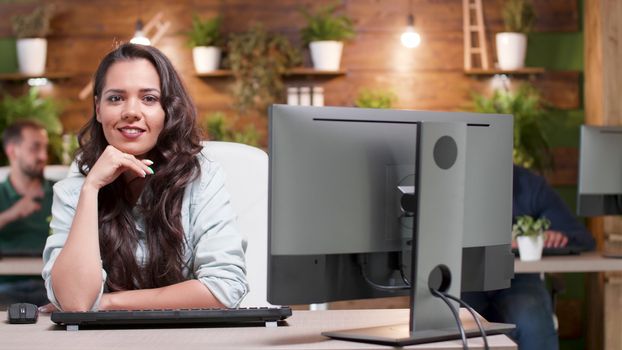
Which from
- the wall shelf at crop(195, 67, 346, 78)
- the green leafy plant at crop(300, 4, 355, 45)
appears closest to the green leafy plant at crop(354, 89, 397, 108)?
the wall shelf at crop(195, 67, 346, 78)

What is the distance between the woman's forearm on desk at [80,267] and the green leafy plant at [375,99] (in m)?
4.14

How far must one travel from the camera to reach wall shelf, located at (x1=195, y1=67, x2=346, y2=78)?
662 cm

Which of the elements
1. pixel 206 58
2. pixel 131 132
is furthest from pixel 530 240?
pixel 206 58

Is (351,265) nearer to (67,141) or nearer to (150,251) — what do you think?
(150,251)

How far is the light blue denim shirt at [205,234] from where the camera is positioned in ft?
8.21

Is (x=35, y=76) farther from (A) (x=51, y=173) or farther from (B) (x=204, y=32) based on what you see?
(A) (x=51, y=173)

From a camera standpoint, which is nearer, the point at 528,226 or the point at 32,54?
the point at 528,226

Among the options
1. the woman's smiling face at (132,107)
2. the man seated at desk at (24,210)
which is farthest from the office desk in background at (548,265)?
the woman's smiling face at (132,107)

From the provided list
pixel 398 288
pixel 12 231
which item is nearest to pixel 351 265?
pixel 398 288

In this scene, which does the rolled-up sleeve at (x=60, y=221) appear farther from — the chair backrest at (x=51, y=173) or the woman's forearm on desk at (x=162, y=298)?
the chair backrest at (x=51, y=173)

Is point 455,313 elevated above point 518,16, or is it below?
below

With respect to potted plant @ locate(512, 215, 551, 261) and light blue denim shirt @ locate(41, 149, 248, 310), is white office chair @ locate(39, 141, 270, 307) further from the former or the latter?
potted plant @ locate(512, 215, 551, 261)

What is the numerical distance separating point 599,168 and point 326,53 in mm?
2455

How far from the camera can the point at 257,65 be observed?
6.59 m
